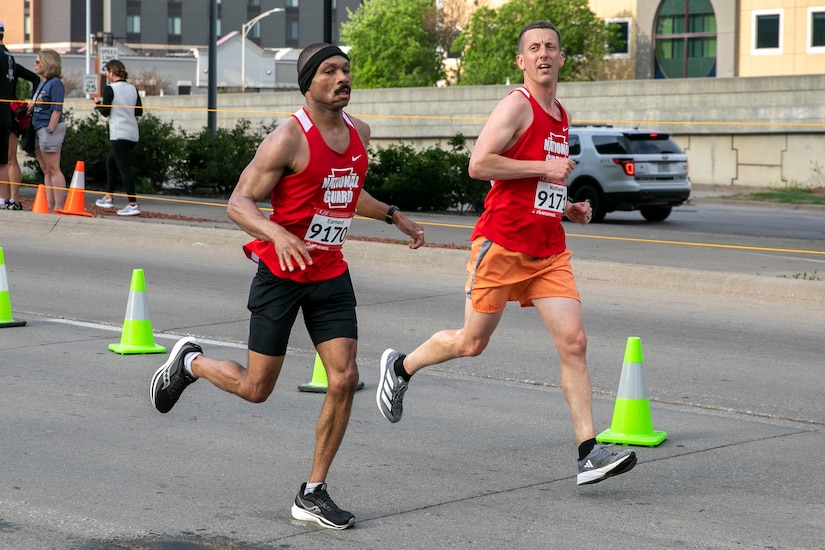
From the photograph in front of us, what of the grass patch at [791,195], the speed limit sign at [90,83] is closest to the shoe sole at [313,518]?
the grass patch at [791,195]

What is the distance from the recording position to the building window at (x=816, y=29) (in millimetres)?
56281

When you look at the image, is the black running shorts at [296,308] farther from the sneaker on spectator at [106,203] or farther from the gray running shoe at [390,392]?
the sneaker on spectator at [106,203]

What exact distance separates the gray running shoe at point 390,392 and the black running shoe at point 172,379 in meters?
0.92

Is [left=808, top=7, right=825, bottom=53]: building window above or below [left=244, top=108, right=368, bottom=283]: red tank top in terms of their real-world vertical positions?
above

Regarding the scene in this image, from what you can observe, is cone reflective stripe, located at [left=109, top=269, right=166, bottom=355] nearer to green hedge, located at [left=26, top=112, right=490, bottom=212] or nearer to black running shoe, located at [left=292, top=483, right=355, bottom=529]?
black running shoe, located at [left=292, top=483, right=355, bottom=529]

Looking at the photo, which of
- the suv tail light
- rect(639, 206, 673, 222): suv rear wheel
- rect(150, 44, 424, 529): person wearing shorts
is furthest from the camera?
rect(639, 206, 673, 222): suv rear wheel

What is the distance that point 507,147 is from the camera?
5750 mm

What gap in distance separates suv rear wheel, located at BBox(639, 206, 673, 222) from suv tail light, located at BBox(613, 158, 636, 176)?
1.22 metres

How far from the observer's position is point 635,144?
20.1m

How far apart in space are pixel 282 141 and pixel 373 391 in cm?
288

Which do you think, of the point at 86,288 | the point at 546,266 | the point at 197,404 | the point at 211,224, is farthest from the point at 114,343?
the point at 211,224

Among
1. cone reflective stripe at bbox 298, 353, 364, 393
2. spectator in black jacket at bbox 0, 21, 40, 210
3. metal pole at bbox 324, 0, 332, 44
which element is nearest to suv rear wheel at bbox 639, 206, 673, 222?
metal pole at bbox 324, 0, 332, 44

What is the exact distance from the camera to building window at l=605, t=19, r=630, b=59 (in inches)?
2464

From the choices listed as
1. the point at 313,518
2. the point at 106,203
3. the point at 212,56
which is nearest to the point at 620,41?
the point at 212,56
